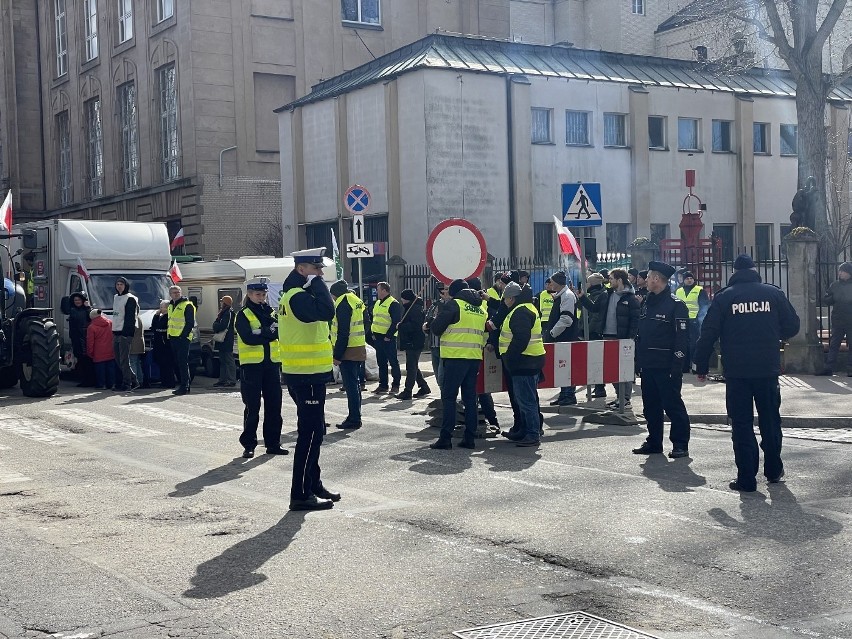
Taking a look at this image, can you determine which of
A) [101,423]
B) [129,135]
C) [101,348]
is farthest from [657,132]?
[101,423]

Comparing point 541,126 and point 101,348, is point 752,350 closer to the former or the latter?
point 101,348

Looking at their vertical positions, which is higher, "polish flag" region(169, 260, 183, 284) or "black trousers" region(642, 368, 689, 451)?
"polish flag" region(169, 260, 183, 284)

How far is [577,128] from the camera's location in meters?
35.8

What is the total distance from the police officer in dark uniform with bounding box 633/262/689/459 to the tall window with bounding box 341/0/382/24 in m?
35.5

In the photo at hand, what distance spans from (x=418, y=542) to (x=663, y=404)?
4.59 metres

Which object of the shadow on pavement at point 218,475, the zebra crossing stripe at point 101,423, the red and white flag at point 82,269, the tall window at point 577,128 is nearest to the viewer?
the shadow on pavement at point 218,475

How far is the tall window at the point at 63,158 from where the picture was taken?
2197 inches

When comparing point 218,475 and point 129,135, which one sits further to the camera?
point 129,135

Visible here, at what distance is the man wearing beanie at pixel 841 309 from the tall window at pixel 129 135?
33924mm

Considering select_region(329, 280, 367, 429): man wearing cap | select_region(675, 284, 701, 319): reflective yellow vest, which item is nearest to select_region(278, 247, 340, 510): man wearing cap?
select_region(329, 280, 367, 429): man wearing cap

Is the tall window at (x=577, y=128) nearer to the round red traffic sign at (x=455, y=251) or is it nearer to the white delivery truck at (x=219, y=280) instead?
the white delivery truck at (x=219, y=280)

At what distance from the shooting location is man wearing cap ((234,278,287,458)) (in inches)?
464

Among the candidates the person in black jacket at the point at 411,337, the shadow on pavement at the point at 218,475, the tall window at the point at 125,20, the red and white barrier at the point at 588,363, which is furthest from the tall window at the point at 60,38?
the shadow on pavement at the point at 218,475

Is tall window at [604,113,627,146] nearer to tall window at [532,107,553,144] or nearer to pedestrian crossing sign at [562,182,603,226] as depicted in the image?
tall window at [532,107,553,144]
